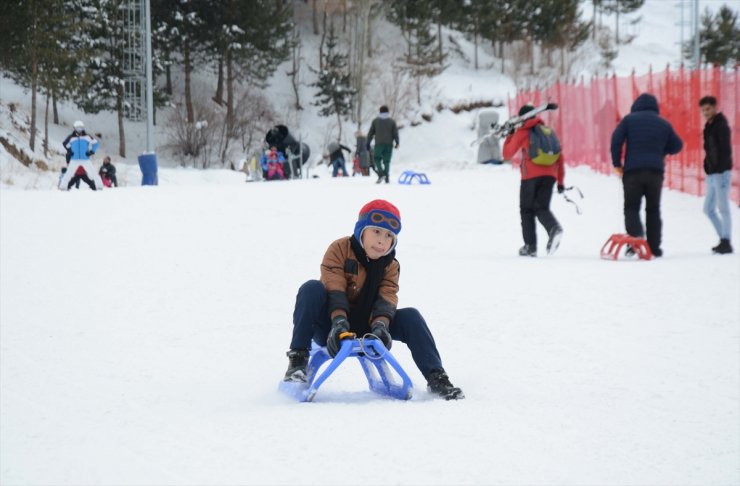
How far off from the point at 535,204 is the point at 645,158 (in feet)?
4.21

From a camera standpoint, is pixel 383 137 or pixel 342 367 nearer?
pixel 342 367

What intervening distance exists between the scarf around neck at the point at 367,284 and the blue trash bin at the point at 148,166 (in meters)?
19.6

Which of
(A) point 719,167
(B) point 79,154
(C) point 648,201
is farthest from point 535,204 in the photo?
(B) point 79,154

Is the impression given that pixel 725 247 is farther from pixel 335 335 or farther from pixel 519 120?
pixel 335 335

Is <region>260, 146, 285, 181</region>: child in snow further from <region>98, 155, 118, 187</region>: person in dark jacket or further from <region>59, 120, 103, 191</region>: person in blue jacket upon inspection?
<region>59, 120, 103, 191</region>: person in blue jacket

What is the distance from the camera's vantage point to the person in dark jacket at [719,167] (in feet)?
32.8

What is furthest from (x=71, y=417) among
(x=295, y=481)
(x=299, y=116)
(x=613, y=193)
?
(x=299, y=116)

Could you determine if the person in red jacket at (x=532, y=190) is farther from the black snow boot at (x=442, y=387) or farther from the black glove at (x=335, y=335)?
the black glove at (x=335, y=335)

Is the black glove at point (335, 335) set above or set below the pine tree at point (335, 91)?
below

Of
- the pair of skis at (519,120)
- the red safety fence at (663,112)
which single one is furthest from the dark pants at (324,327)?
the red safety fence at (663,112)

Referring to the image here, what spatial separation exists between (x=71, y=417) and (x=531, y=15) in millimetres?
59624

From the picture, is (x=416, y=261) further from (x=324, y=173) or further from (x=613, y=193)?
(x=324, y=173)

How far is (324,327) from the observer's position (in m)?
4.73

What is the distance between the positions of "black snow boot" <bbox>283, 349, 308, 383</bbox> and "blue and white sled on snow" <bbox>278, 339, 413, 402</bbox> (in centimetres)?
4
